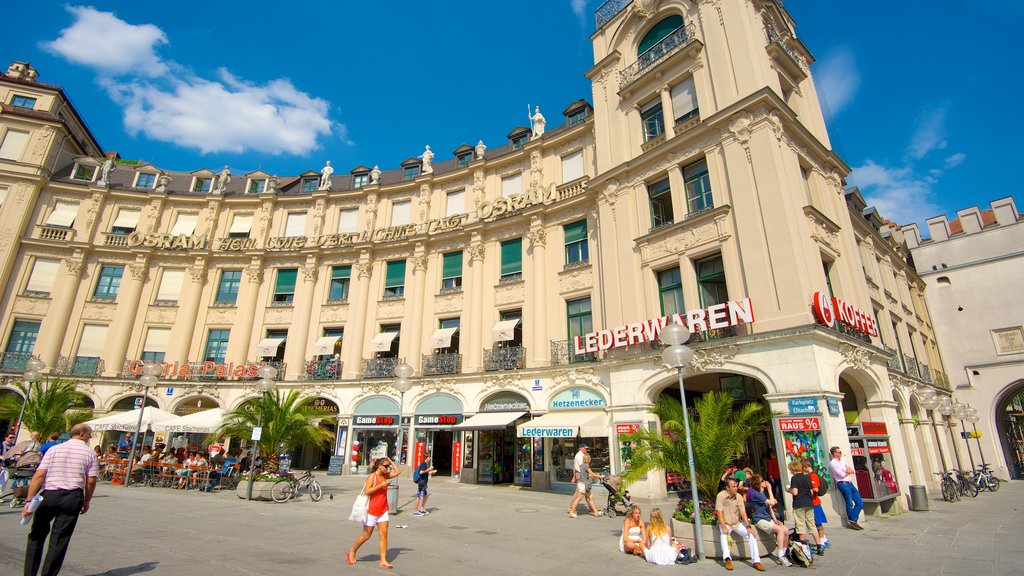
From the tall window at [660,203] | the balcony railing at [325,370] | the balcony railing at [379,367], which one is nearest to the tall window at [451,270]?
the balcony railing at [379,367]

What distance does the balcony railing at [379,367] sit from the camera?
23906 millimetres

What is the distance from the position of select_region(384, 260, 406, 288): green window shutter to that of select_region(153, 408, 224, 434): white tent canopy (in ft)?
31.8

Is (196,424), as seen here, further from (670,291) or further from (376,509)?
(670,291)

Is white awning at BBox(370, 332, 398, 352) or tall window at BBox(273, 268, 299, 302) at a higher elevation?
tall window at BBox(273, 268, 299, 302)

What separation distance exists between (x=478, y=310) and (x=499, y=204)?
528cm

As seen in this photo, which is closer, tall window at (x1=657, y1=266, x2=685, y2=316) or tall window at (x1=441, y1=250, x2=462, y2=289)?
tall window at (x1=657, y1=266, x2=685, y2=316)

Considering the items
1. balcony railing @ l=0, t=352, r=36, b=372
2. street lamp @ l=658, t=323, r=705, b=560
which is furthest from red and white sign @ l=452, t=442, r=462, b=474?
balcony railing @ l=0, t=352, r=36, b=372

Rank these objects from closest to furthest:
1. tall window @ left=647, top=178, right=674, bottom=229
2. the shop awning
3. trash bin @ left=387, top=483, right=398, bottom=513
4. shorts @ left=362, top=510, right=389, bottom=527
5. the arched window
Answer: shorts @ left=362, top=510, right=389, bottom=527 < trash bin @ left=387, top=483, right=398, bottom=513 < the shop awning < tall window @ left=647, top=178, right=674, bottom=229 < the arched window

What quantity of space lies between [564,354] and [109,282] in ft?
85.0

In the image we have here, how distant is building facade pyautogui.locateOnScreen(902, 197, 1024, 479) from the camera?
27000 mm

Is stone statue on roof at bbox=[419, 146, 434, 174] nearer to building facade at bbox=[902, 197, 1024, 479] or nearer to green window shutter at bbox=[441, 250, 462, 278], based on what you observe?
green window shutter at bbox=[441, 250, 462, 278]

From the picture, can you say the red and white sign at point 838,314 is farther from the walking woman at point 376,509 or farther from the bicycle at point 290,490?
the bicycle at point 290,490

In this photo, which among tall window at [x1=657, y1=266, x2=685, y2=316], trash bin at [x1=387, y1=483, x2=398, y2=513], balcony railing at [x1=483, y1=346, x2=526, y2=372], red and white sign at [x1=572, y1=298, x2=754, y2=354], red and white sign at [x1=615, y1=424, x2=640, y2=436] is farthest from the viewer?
balcony railing at [x1=483, y1=346, x2=526, y2=372]

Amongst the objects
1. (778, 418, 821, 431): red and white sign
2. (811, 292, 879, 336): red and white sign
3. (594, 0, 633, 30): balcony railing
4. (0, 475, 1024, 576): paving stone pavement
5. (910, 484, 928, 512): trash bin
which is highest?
(594, 0, 633, 30): balcony railing
